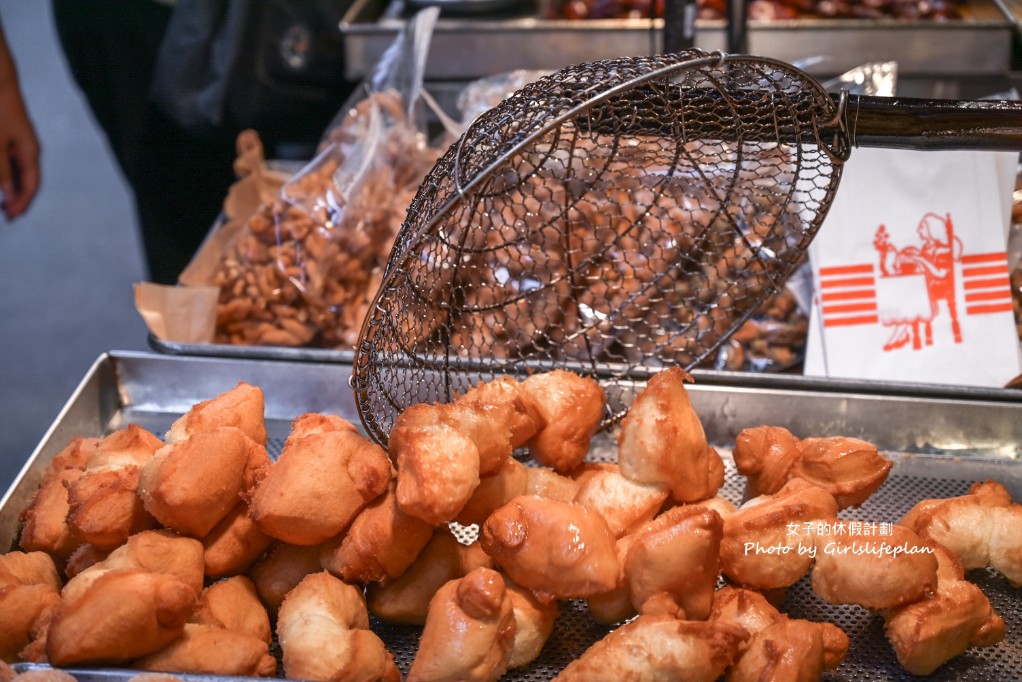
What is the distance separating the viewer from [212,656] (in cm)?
125

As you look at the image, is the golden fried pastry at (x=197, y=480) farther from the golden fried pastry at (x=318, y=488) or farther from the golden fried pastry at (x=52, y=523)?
the golden fried pastry at (x=52, y=523)

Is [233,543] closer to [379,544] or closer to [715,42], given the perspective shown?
[379,544]

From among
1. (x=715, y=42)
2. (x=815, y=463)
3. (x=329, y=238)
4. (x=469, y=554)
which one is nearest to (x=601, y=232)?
(x=329, y=238)

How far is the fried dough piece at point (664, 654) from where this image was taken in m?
1.20

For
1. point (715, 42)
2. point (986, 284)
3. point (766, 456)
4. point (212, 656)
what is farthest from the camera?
point (715, 42)

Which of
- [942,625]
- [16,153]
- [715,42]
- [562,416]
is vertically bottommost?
[942,625]

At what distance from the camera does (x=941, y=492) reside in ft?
5.75

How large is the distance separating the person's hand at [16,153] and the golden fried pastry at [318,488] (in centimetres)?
245

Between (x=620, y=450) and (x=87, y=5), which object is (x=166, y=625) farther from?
(x=87, y=5)

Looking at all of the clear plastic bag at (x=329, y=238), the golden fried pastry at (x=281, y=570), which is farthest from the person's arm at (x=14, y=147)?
the golden fried pastry at (x=281, y=570)

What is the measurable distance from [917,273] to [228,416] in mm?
1591

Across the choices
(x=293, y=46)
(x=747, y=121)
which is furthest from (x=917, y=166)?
(x=293, y=46)

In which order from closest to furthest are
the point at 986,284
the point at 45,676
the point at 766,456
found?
the point at 45,676
the point at 766,456
the point at 986,284

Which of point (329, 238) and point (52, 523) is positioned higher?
point (329, 238)
